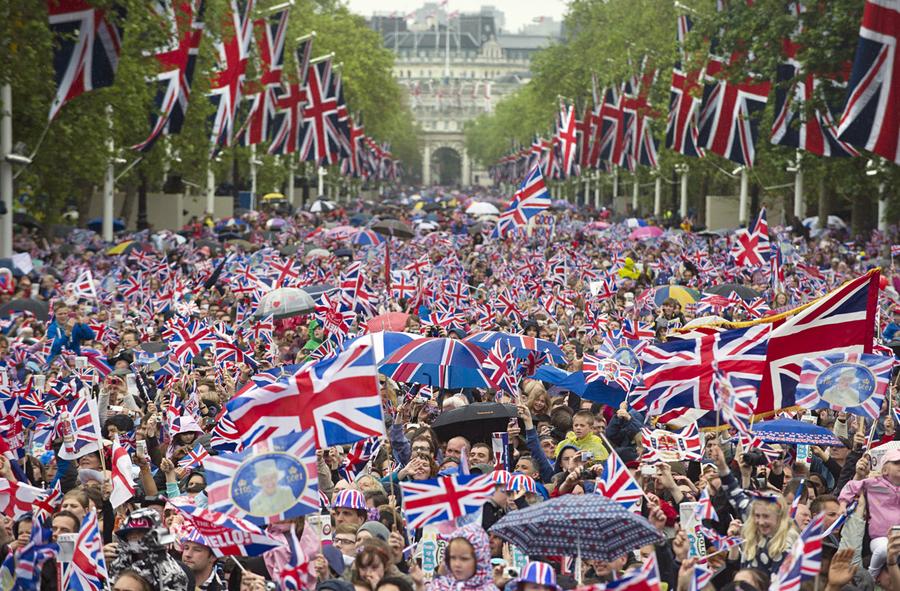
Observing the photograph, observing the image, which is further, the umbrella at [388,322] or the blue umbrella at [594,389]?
the umbrella at [388,322]

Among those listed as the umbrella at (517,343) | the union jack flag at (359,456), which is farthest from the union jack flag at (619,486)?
the umbrella at (517,343)

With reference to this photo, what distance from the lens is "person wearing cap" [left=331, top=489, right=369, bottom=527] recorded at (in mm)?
10000

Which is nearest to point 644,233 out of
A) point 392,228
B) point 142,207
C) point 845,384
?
point 392,228

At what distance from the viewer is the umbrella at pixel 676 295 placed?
22.3 m

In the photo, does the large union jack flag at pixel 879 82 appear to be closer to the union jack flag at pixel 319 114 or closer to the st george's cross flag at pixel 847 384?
the st george's cross flag at pixel 847 384

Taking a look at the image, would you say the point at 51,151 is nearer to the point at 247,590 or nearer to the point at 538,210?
the point at 538,210

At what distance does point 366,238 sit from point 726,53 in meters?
8.31

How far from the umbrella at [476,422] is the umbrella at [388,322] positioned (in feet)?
16.6

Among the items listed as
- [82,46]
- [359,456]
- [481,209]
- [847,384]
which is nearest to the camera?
[847,384]

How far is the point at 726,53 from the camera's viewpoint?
3478 centimetres

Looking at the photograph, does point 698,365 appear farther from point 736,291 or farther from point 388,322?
point 736,291

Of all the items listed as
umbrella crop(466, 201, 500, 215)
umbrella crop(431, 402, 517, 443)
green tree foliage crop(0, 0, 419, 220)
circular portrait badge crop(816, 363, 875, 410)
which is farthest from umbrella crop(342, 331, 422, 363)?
umbrella crop(466, 201, 500, 215)

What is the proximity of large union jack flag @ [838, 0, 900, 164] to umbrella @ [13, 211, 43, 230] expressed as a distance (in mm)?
22237

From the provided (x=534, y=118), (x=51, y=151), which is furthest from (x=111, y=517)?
(x=534, y=118)
